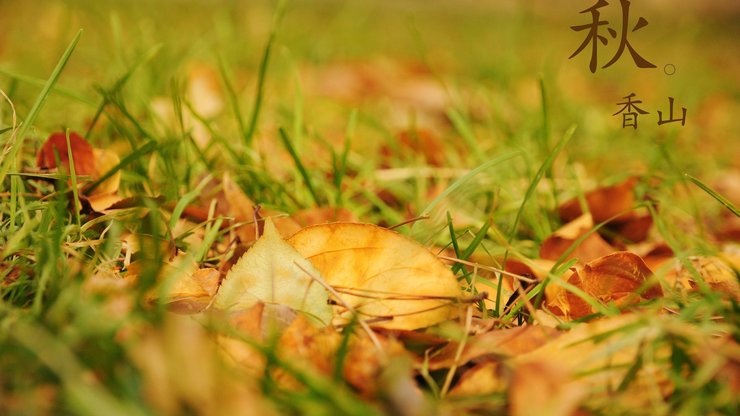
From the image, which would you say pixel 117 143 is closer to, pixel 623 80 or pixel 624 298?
pixel 624 298

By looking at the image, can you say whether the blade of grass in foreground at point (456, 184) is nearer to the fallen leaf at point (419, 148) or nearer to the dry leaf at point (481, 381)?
the dry leaf at point (481, 381)

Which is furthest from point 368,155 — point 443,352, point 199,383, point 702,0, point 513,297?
point 702,0

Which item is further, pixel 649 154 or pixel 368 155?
pixel 649 154

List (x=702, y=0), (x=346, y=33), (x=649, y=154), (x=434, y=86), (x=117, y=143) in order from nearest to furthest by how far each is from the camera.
Result: (x=117, y=143)
(x=649, y=154)
(x=434, y=86)
(x=346, y=33)
(x=702, y=0)

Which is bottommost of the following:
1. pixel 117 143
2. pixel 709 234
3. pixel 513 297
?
pixel 709 234

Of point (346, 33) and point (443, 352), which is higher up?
point (346, 33)

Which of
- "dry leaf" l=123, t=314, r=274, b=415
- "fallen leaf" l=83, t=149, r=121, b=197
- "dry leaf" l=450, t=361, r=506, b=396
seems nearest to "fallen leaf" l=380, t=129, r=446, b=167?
"fallen leaf" l=83, t=149, r=121, b=197

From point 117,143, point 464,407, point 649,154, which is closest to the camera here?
point 464,407

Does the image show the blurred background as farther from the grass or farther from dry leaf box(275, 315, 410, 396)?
dry leaf box(275, 315, 410, 396)
